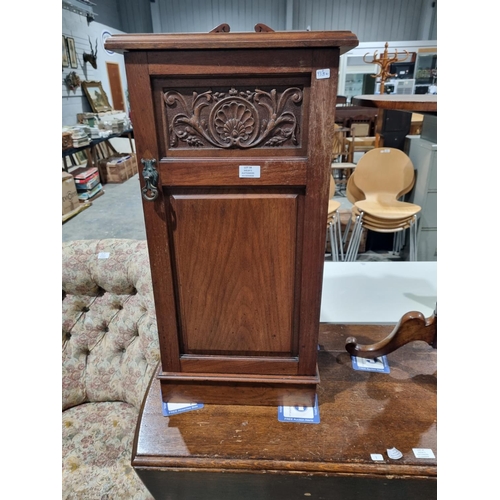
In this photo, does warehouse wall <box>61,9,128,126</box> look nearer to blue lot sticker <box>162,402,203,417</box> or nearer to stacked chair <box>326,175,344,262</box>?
stacked chair <box>326,175,344,262</box>

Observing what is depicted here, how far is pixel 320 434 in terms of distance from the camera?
82 cm

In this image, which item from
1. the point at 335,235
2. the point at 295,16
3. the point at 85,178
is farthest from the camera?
the point at 295,16

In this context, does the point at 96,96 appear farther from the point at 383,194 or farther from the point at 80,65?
the point at 383,194

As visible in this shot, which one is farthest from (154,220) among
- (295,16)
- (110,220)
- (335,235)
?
(295,16)

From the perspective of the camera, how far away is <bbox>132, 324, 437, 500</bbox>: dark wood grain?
2.49ft

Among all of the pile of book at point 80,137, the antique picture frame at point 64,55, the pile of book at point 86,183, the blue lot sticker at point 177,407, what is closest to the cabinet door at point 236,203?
the blue lot sticker at point 177,407

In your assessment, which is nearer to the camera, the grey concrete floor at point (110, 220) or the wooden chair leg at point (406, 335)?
the wooden chair leg at point (406, 335)

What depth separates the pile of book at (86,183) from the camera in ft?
14.0

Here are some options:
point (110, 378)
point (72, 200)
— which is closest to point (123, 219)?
point (72, 200)

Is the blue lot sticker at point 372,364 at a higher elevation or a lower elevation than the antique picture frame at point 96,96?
lower

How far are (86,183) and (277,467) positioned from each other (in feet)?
14.0

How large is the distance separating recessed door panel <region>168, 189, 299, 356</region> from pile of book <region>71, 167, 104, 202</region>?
405cm

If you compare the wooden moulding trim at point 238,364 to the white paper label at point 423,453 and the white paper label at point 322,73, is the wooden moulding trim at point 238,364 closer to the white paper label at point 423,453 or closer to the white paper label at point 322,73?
the white paper label at point 423,453

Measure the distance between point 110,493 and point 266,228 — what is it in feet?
2.98
